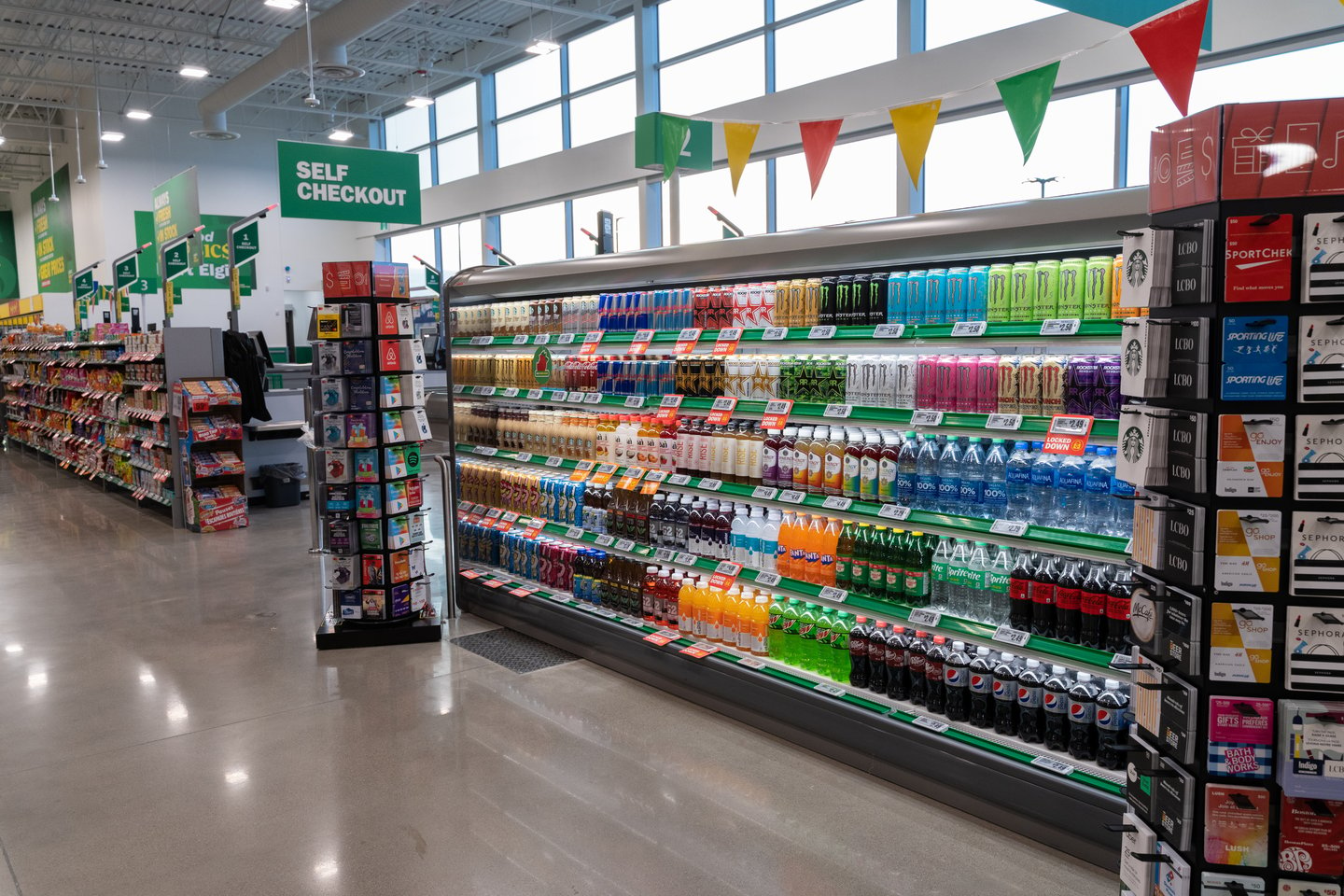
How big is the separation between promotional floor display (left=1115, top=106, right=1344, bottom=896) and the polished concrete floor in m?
1.20

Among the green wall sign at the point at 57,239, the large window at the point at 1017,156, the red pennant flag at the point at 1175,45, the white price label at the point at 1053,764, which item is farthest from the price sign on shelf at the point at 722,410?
the green wall sign at the point at 57,239

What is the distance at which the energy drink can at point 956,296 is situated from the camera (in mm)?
3578

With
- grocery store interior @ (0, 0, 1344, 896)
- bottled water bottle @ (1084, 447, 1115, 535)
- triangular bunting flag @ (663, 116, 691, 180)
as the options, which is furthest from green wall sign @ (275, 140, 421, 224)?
bottled water bottle @ (1084, 447, 1115, 535)

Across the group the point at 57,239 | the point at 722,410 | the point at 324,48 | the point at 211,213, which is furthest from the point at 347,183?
the point at 57,239

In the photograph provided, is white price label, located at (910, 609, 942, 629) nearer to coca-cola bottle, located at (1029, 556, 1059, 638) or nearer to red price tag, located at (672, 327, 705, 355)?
coca-cola bottle, located at (1029, 556, 1059, 638)

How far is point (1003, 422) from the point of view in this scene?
3.37 metres

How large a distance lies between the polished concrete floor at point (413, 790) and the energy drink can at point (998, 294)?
1.87m

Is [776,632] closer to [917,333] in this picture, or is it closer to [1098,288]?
[917,333]

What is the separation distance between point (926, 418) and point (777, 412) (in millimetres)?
763

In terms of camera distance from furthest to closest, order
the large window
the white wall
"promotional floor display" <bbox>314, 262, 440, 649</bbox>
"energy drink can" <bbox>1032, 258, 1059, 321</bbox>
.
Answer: the white wall, the large window, "promotional floor display" <bbox>314, 262, 440, 649</bbox>, "energy drink can" <bbox>1032, 258, 1059, 321</bbox>

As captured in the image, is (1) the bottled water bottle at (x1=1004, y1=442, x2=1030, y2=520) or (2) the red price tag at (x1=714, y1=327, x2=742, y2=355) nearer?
(1) the bottled water bottle at (x1=1004, y1=442, x2=1030, y2=520)

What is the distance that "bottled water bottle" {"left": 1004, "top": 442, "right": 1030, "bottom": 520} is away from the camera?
11.2ft

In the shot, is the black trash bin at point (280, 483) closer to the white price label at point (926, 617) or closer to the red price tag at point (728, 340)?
the red price tag at point (728, 340)

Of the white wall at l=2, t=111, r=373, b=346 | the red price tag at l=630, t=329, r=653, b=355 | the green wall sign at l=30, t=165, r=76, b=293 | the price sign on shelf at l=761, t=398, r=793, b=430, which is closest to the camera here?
the price sign on shelf at l=761, t=398, r=793, b=430
